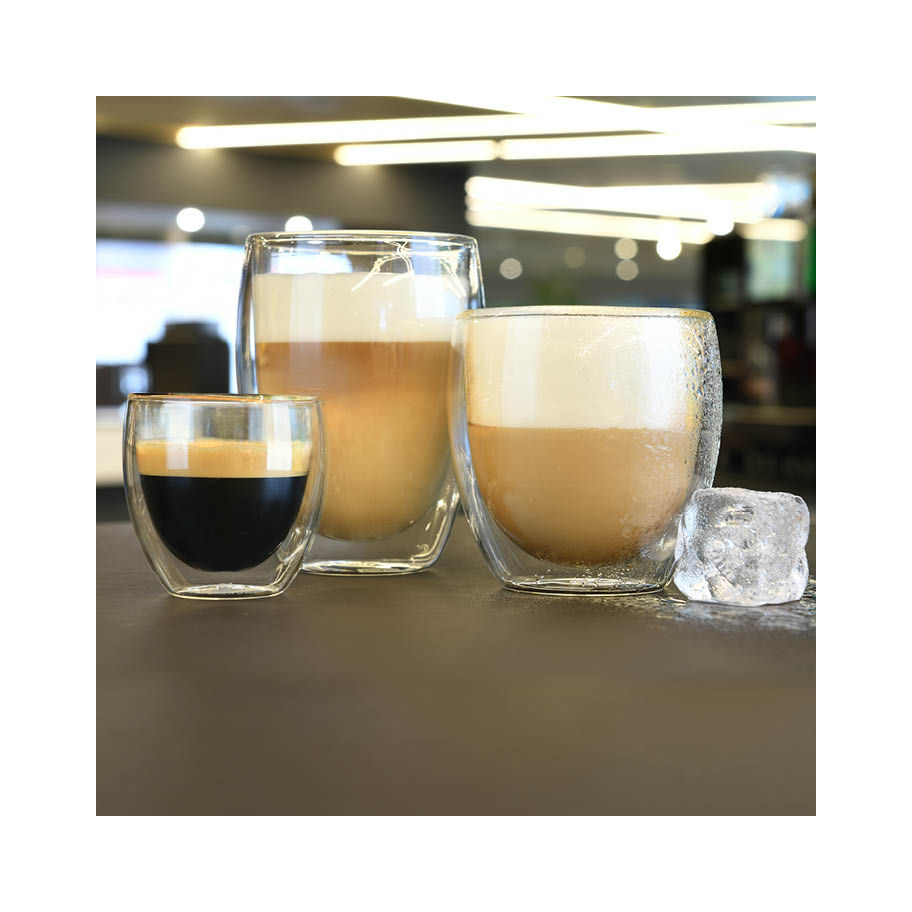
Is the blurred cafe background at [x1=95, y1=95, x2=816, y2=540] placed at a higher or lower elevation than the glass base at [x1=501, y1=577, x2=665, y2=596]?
higher

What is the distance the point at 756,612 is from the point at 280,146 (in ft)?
18.5

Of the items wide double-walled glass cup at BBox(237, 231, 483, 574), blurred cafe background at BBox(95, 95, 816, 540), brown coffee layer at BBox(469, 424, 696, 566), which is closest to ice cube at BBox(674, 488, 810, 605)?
brown coffee layer at BBox(469, 424, 696, 566)

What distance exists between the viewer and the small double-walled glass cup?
0.57m

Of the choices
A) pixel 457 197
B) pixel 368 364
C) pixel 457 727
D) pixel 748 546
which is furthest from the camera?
pixel 457 197

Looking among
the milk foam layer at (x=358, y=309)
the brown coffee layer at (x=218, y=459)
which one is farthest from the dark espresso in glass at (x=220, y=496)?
the milk foam layer at (x=358, y=309)

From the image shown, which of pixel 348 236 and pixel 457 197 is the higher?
pixel 457 197

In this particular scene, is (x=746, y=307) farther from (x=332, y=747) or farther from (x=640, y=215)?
(x=332, y=747)

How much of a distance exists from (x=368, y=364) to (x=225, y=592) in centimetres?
16

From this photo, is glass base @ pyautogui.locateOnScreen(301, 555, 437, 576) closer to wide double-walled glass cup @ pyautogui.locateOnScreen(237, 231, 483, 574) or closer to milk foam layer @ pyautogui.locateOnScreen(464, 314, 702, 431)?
wide double-walled glass cup @ pyautogui.locateOnScreen(237, 231, 483, 574)

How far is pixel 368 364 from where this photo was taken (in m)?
0.67

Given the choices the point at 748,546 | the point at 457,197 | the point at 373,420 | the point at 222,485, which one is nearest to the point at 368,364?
the point at 373,420

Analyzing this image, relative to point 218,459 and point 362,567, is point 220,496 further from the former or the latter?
point 362,567

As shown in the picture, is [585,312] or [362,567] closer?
[585,312]

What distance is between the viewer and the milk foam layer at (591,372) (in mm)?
583
